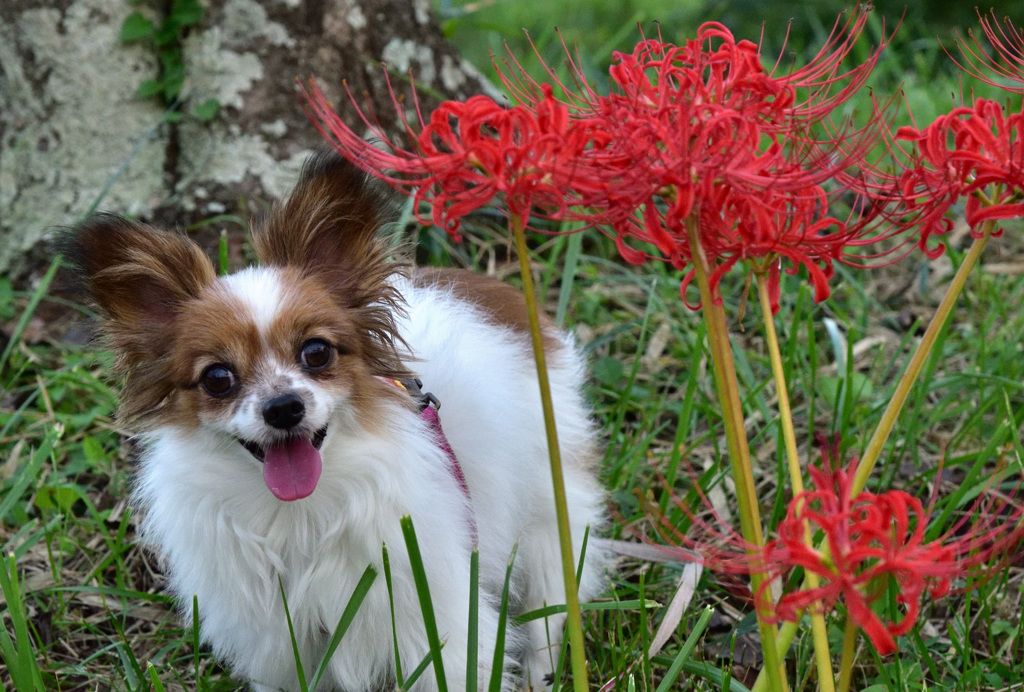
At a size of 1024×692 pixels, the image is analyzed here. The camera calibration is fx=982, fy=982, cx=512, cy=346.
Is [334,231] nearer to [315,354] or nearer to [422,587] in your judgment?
[315,354]

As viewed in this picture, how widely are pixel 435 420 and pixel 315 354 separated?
0.37 metres

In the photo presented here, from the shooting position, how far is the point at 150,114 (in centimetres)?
404

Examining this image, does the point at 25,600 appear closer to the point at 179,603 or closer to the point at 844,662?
the point at 179,603

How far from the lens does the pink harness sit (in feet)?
7.80

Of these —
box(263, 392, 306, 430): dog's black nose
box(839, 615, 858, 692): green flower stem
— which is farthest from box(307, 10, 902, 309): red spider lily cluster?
box(263, 392, 306, 430): dog's black nose

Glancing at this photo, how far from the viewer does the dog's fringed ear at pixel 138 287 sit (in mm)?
2219

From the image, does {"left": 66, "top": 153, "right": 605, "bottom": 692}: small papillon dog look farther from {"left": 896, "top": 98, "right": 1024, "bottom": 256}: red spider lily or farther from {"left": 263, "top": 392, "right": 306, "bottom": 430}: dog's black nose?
{"left": 896, "top": 98, "right": 1024, "bottom": 256}: red spider lily

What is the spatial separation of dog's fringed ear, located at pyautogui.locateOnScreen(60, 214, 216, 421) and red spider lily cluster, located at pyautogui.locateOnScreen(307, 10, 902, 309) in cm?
107

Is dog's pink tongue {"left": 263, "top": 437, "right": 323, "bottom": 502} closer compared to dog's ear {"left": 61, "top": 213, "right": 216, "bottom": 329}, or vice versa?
dog's pink tongue {"left": 263, "top": 437, "right": 323, "bottom": 502}

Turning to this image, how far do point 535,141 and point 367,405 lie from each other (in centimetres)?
119

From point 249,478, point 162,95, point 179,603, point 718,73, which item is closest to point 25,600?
point 179,603

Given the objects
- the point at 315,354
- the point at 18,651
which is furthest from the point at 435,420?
the point at 18,651

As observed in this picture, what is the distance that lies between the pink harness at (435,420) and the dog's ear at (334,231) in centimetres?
23

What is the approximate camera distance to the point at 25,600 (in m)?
2.78
